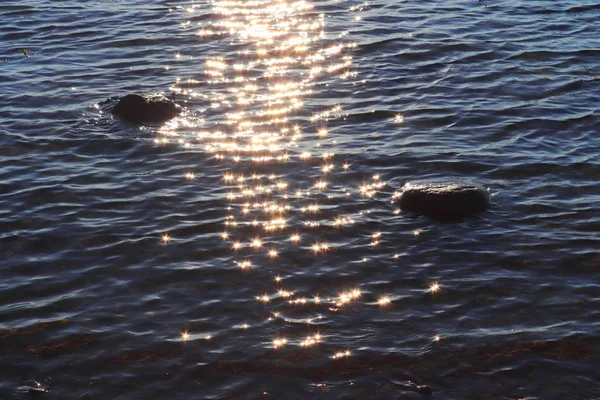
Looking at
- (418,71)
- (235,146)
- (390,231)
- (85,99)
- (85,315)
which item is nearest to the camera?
(85,315)

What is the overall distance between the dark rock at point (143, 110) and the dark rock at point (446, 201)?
526 cm

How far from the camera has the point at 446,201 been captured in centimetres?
1195

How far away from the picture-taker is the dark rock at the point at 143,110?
597 inches

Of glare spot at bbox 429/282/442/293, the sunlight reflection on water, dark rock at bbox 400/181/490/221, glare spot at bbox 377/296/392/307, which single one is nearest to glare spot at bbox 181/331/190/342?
the sunlight reflection on water

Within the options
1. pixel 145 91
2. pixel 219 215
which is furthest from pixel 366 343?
pixel 145 91

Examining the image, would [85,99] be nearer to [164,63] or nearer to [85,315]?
[164,63]

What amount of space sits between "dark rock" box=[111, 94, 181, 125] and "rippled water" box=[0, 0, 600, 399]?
271 mm

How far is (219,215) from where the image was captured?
12.2 metres

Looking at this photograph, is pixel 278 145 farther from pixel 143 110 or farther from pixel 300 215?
pixel 143 110

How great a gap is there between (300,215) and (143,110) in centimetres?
455

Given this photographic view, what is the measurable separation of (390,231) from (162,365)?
4.04 m

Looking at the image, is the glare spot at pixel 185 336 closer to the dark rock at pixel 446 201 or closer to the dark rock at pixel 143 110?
the dark rock at pixel 446 201

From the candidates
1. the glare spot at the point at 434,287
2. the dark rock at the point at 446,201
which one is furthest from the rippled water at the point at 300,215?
the dark rock at the point at 446,201

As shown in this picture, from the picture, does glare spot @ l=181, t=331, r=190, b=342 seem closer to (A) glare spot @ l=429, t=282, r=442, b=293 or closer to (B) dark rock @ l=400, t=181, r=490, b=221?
(A) glare spot @ l=429, t=282, r=442, b=293
